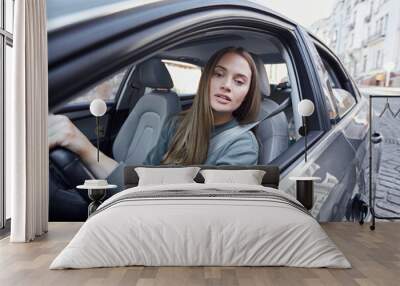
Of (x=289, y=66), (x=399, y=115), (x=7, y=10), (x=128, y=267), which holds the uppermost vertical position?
(x=7, y=10)

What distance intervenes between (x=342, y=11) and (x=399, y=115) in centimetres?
155

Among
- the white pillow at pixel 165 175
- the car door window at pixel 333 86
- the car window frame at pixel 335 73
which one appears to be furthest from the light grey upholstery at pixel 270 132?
the white pillow at pixel 165 175

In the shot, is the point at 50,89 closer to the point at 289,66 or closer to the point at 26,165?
the point at 26,165

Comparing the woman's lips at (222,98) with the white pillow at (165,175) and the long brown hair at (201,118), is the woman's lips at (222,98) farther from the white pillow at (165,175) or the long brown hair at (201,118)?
the white pillow at (165,175)

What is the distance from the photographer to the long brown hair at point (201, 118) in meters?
7.55

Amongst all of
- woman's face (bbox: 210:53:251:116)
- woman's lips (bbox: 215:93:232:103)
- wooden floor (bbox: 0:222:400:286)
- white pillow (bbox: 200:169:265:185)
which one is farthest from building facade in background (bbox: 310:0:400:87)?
wooden floor (bbox: 0:222:400:286)

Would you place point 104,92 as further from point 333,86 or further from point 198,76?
point 333,86

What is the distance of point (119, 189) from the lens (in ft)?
24.8

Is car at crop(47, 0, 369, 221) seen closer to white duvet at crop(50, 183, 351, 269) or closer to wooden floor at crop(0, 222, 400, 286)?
wooden floor at crop(0, 222, 400, 286)

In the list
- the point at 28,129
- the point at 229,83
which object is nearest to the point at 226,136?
the point at 229,83

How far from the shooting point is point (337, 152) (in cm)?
762

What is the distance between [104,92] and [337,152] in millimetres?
3079

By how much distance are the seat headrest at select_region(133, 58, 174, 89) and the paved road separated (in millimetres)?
2749

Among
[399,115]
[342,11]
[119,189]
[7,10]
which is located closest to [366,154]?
[399,115]
